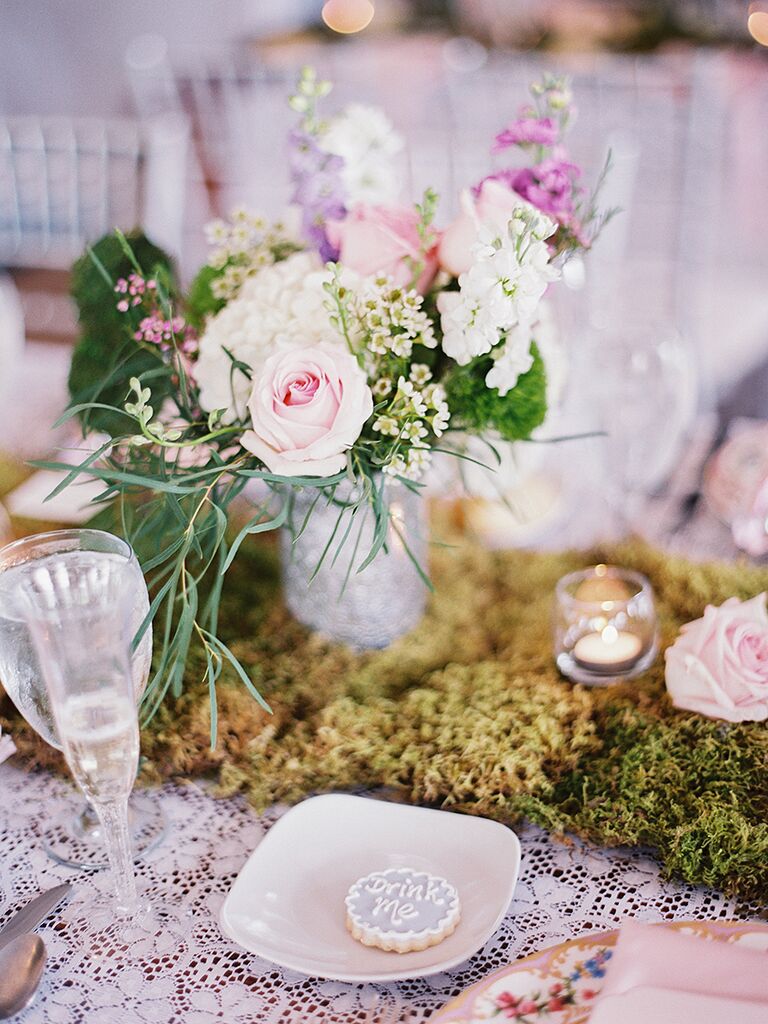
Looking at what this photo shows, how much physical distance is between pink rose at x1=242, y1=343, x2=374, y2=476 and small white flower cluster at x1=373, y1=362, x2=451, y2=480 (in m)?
0.03

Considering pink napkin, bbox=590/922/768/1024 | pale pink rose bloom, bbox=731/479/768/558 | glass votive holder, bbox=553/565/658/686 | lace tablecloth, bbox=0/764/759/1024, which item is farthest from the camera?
pale pink rose bloom, bbox=731/479/768/558

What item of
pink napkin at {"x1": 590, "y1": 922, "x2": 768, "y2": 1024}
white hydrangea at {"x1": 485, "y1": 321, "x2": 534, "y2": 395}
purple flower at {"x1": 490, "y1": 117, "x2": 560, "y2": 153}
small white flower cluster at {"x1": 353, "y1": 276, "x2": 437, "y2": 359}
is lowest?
pink napkin at {"x1": 590, "y1": 922, "x2": 768, "y2": 1024}

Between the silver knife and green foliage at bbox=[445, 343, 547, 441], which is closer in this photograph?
the silver knife

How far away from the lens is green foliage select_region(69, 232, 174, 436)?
1002 millimetres

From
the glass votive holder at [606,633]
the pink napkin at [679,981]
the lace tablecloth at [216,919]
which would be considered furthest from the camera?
the glass votive holder at [606,633]

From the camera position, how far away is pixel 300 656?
1.03m

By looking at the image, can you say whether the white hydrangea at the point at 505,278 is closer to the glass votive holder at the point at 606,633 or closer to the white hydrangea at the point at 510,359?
the white hydrangea at the point at 510,359

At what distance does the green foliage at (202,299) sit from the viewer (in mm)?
1011

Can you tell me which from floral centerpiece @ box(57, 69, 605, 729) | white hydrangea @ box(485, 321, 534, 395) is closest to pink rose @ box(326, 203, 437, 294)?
floral centerpiece @ box(57, 69, 605, 729)

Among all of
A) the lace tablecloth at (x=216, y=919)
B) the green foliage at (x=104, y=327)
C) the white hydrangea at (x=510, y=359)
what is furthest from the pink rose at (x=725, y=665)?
the green foliage at (x=104, y=327)

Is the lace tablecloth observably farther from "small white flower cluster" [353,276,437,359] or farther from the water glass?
"small white flower cluster" [353,276,437,359]

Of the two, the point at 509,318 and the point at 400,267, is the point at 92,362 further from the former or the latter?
the point at 509,318

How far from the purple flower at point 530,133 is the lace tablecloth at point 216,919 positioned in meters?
0.60

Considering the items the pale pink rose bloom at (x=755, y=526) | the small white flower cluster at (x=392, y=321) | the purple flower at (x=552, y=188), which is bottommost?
the pale pink rose bloom at (x=755, y=526)
